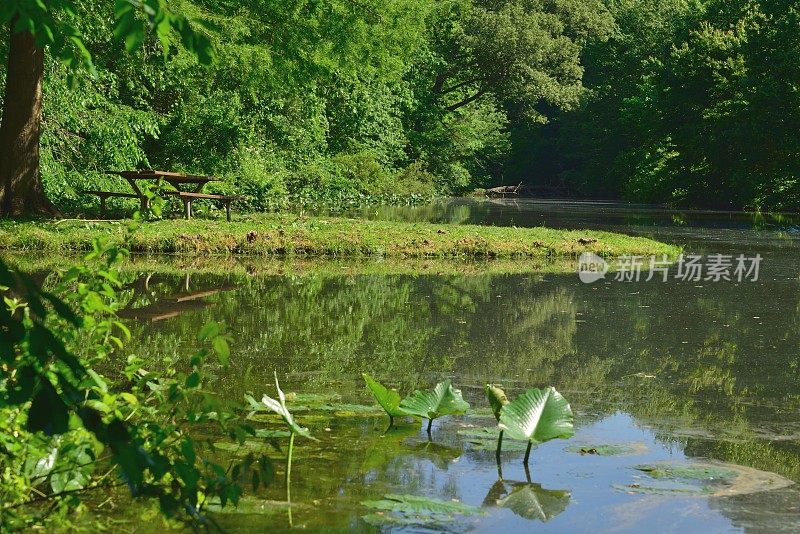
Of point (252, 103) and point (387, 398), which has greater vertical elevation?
point (252, 103)

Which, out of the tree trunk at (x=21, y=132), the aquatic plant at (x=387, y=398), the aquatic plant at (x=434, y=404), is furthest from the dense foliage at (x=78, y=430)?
the tree trunk at (x=21, y=132)

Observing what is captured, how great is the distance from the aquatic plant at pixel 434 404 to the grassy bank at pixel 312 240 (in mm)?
10393

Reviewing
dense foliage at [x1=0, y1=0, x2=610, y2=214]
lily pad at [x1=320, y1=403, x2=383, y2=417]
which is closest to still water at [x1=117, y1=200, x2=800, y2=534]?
lily pad at [x1=320, y1=403, x2=383, y2=417]

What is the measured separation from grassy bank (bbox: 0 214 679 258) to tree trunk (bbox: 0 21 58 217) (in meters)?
1.13

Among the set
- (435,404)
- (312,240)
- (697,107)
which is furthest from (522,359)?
(697,107)

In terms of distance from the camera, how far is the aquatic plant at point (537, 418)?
498cm

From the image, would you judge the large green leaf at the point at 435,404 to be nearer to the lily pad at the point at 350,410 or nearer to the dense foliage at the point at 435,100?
the lily pad at the point at 350,410

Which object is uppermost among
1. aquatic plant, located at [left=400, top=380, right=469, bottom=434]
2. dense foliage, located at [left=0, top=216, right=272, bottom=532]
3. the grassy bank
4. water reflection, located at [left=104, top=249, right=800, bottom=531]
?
dense foliage, located at [left=0, top=216, right=272, bottom=532]

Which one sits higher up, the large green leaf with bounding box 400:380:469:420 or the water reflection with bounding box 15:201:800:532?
the large green leaf with bounding box 400:380:469:420

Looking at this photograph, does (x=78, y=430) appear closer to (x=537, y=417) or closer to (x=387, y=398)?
(x=387, y=398)

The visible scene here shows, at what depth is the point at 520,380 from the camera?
7.04 m

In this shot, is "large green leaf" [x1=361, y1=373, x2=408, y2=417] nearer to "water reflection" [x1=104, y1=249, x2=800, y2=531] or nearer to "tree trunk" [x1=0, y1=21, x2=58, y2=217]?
"water reflection" [x1=104, y1=249, x2=800, y2=531]

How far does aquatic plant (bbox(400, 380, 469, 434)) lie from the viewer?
5.44 metres

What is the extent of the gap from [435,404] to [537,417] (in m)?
0.59
